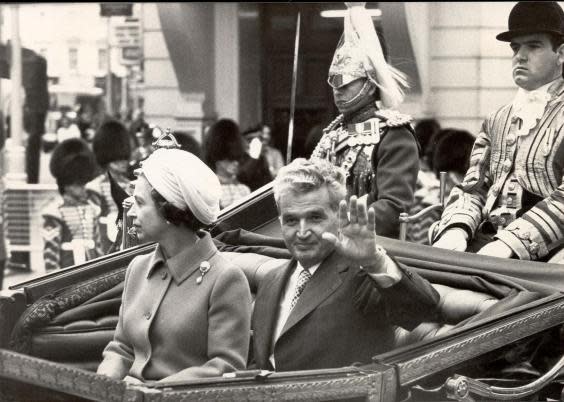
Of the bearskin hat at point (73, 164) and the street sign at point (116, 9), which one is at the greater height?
the street sign at point (116, 9)

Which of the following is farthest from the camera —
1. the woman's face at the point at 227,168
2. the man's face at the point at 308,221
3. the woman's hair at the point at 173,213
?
the woman's face at the point at 227,168

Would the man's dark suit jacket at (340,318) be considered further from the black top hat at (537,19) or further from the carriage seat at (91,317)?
the black top hat at (537,19)

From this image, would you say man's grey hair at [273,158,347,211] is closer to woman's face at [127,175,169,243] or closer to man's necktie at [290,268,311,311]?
man's necktie at [290,268,311,311]

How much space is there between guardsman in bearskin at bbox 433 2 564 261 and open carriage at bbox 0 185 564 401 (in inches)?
22.8

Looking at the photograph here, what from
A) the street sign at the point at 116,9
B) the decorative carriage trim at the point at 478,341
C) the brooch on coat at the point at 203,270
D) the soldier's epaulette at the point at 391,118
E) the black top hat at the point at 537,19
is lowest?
the decorative carriage trim at the point at 478,341

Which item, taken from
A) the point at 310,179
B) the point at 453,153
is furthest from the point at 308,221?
→ the point at 453,153

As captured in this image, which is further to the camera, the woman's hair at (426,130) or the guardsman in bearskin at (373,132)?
the woman's hair at (426,130)

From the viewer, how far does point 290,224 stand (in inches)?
185

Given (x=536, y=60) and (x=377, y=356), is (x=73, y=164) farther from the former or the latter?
(x=377, y=356)

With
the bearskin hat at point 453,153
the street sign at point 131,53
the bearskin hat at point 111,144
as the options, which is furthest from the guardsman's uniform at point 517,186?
the street sign at point 131,53

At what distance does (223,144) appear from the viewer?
11.3 meters

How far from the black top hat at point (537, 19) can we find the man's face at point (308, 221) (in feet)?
5.23

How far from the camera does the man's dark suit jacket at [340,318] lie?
4.60 m

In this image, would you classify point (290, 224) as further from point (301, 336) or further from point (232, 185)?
point (232, 185)
